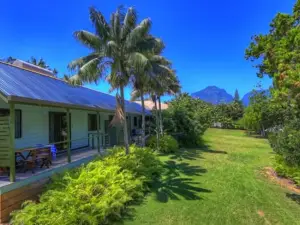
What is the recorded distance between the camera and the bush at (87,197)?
20.9 ft

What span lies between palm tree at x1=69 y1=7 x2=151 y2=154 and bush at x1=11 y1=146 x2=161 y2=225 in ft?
14.4

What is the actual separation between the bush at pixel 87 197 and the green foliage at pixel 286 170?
6822 mm

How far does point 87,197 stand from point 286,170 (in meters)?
9.90

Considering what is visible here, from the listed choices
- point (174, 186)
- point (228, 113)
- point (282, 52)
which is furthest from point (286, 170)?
point (228, 113)

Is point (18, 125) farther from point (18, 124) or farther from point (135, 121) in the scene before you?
point (135, 121)

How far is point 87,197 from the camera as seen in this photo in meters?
7.34

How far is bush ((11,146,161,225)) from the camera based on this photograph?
6.36 meters

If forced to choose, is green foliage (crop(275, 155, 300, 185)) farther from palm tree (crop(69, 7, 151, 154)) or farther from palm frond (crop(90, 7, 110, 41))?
palm frond (crop(90, 7, 110, 41))

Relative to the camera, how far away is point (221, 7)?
680 inches

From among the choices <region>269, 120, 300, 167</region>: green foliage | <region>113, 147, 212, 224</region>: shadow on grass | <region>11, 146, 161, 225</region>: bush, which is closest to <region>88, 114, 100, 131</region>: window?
<region>113, 147, 212, 224</region>: shadow on grass

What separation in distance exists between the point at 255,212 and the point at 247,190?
7.21 feet

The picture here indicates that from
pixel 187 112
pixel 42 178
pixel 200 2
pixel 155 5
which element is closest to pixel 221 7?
pixel 200 2

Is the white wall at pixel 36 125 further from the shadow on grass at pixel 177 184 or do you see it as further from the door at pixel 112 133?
the shadow on grass at pixel 177 184

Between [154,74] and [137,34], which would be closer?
[137,34]
